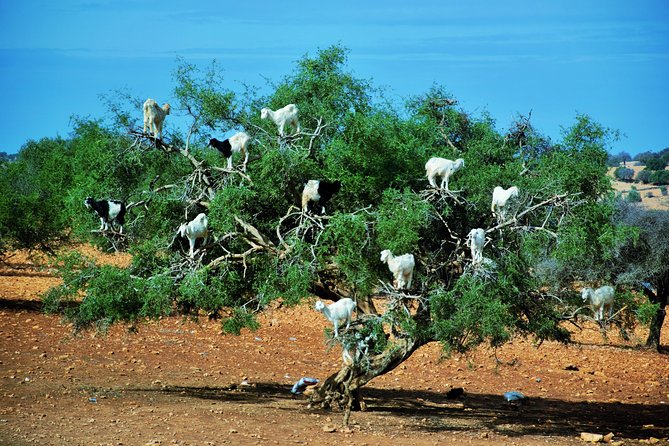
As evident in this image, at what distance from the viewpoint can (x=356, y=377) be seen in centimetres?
1480

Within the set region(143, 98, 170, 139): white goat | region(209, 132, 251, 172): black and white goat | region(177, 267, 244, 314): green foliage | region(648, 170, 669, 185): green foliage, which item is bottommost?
region(177, 267, 244, 314): green foliage

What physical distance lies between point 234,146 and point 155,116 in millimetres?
1218

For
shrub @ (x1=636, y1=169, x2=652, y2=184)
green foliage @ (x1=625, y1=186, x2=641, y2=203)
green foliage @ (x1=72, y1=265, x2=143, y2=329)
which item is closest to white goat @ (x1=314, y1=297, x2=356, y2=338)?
green foliage @ (x1=72, y1=265, x2=143, y2=329)

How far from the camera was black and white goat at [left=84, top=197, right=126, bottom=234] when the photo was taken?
13.3 metres

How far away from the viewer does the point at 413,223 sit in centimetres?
1250

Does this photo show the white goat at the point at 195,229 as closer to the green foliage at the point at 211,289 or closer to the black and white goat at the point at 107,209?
the green foliage at the point at 211,289

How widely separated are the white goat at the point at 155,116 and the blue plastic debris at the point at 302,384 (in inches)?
237

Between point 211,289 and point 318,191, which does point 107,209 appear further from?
point 318,191

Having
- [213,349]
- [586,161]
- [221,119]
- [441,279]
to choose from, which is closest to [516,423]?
[441,279]

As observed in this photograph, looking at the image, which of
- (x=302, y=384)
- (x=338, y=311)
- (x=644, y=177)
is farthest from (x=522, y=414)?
(x=644, y=177)

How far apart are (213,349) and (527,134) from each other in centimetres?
944

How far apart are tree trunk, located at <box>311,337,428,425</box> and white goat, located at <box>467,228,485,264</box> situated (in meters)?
1.75

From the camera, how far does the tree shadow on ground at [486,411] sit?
1515 cm

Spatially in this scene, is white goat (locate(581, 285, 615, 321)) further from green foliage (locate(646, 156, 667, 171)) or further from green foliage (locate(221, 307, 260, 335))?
green foliage (locate(646, 156, 667, 171))
